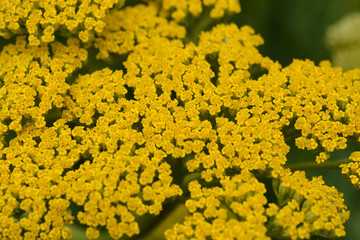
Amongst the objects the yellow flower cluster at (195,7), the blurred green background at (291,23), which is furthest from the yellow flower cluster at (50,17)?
the blurred green background at (291,23)

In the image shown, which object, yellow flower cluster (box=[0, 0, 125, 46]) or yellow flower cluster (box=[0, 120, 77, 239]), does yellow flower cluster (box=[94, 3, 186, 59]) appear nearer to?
yellow flower cluster (box=[0, 0, 125, 46])

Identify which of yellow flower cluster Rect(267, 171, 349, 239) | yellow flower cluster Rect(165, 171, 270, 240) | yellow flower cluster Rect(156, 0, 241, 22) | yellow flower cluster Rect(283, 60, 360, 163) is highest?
yellow flower cluster Rect(156, 0, 241, 22)

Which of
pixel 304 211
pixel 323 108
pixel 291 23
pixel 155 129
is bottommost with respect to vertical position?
pixel 304 211

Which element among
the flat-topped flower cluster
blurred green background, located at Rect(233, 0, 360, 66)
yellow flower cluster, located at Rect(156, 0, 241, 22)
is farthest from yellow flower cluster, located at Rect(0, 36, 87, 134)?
blurred green background, located at Rect(233, 0, 360, 66)

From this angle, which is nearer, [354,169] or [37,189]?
[37,189]

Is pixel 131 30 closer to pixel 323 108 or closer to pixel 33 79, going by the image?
pixel 33 79

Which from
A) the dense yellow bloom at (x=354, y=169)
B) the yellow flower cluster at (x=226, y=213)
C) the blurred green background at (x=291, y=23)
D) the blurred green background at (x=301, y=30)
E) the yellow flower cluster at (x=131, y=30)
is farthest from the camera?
the blurred green background at (x=291, y=23)

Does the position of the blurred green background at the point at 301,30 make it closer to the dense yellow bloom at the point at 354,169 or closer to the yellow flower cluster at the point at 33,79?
the dense yellow bloom at the point at 354,169

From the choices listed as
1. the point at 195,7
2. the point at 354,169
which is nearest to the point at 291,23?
the point at 195,7
